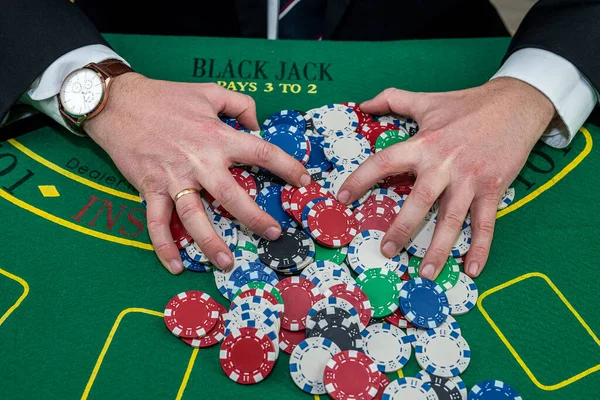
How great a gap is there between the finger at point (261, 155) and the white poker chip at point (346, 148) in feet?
0.67

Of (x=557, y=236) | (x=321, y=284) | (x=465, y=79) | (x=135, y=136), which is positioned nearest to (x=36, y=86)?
(x=135, y=136)

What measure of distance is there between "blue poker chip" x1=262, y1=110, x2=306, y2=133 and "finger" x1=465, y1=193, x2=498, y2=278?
2.09 ft

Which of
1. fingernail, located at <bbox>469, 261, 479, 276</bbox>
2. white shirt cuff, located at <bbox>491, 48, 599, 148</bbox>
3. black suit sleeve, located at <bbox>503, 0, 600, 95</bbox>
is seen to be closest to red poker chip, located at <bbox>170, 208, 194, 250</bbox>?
fingernail, located at <bbox>469, 261, 479, 276</bbox>

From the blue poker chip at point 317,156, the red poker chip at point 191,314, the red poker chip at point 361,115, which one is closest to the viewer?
the red poker chip at point 191,314

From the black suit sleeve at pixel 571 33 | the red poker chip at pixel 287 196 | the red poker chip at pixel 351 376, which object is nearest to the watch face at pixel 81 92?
the red poker chip at pixel 287 196

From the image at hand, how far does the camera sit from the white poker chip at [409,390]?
149cm

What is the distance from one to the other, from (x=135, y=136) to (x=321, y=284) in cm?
73

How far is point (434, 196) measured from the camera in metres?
1.78

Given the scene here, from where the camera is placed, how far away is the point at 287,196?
1.87 metres

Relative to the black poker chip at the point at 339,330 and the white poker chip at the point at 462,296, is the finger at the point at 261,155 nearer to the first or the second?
the black poker chip at the point at 339,330

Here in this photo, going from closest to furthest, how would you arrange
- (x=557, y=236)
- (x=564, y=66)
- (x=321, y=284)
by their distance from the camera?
(x=321, y=284), (x=557, y=236), (x=564, y=66)

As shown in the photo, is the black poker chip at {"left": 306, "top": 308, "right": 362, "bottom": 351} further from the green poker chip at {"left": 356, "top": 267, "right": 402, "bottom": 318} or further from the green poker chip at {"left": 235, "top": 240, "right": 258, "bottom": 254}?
the green poker chip at {"left": 235, "top": 240, "right": 258, "bottom": 254}

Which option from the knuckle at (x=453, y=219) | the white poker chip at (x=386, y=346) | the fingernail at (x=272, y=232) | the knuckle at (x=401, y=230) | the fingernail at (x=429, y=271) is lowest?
the white poker chip at (x=386, y=346)

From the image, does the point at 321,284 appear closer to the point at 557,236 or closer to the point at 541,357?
the point at 541,357
